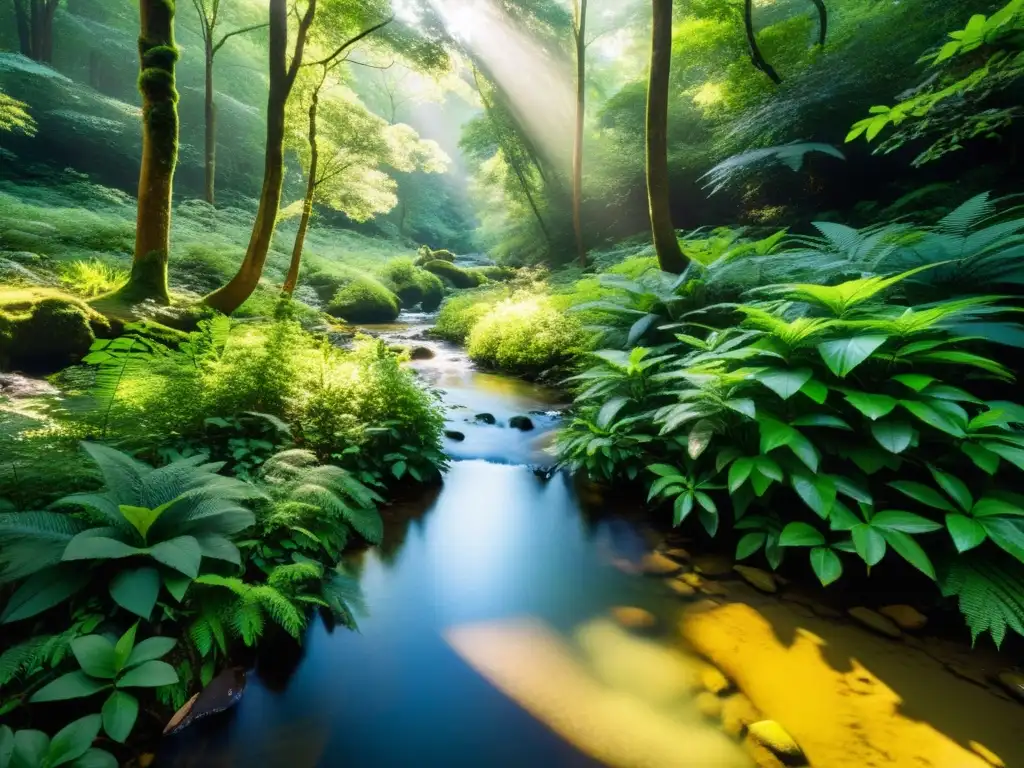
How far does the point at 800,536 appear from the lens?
2.67m

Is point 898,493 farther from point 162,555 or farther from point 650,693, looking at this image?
point 162,555

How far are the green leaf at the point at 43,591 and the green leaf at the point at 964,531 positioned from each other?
3.78 metres

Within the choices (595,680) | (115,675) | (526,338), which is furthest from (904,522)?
(526,338)

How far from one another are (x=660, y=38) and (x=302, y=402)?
5351 millimetres

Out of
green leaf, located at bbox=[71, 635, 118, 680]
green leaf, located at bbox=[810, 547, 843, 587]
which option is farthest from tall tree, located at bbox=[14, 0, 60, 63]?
green leaf, located at bbox=[810, 547, 843, 587]

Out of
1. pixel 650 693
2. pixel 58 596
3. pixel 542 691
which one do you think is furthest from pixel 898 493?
pixel 58 596

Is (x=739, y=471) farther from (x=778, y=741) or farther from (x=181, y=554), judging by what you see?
(x=181, y=554)

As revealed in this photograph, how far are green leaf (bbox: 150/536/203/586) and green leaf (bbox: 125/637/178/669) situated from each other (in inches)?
9.4

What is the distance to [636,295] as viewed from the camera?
5.60 meters

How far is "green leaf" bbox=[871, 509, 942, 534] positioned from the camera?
92.9 inches

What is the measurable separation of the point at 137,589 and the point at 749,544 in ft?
10.3

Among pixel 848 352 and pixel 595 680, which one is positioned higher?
pixel 848 352

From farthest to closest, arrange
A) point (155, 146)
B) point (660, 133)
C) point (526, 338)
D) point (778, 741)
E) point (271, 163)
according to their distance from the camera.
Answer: point (526, 338) → point (271, 163) → point (155, 146) → point (660, 133) → point (778, 741)

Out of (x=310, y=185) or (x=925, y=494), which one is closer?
(x=925, y=494)
